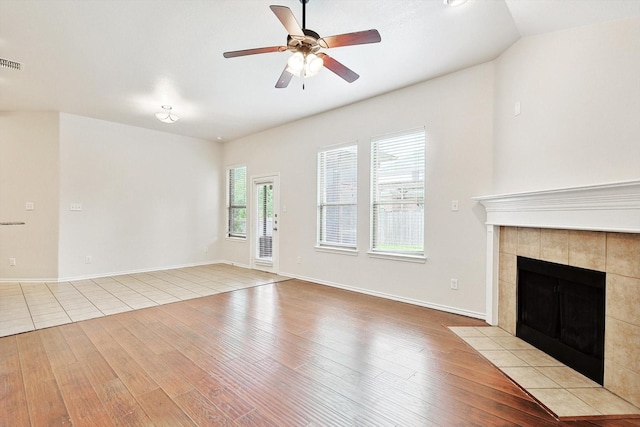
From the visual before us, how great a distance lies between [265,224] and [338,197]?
2.09 meters

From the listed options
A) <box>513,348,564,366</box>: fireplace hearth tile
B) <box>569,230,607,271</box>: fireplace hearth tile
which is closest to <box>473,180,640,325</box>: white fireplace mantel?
<box>569,230,607,271</box>: fireplace hearth tile

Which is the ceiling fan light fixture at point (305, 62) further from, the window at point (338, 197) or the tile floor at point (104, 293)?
the tile floor at point (104, 293)

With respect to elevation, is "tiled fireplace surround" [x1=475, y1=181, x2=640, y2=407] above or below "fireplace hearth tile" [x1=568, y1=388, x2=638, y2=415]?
above

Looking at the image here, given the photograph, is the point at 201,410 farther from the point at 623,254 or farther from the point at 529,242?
the point at 529,242

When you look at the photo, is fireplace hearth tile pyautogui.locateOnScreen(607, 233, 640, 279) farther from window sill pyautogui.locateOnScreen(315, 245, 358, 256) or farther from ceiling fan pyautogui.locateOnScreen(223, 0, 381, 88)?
window sill pyautogui.locateOnScreen(315, 245, 358, 256)

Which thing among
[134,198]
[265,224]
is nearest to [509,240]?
[265,224]

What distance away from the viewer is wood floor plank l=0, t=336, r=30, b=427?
1.69 metres

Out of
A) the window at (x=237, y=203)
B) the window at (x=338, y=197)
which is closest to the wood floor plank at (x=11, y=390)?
the window at (x=338, y=197)

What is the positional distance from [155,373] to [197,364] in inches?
11.6

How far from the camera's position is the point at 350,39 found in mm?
2154

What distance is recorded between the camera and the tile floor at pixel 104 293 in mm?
3381

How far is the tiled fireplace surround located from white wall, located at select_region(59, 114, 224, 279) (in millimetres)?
6155

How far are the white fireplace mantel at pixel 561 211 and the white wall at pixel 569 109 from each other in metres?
0.16

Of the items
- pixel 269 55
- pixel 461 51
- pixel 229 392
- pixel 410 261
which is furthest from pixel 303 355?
pixel 461 51
